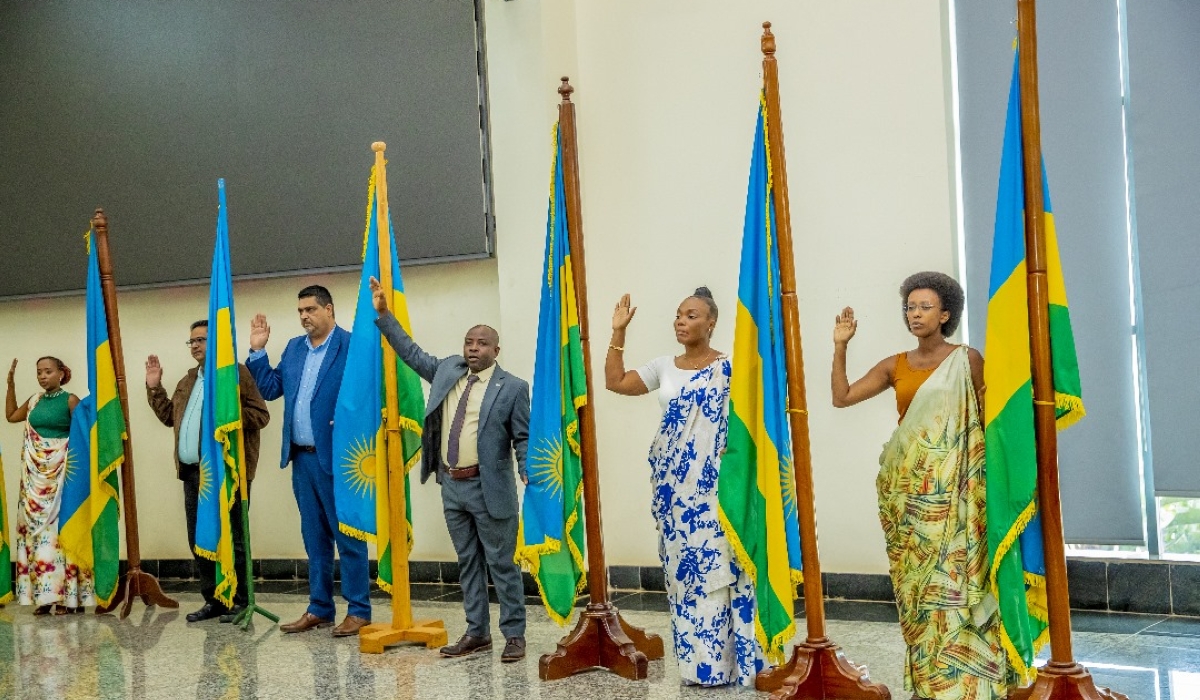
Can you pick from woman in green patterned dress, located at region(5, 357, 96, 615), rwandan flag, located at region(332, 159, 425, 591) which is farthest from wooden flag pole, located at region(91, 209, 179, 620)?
rwandan flag, located at region(332, 159, 425, 591)

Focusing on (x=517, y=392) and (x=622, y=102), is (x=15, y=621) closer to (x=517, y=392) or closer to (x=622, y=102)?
(x=517, y=392)

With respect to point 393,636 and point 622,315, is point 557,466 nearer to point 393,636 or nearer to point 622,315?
point 622,315

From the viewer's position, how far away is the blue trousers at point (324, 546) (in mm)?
6402

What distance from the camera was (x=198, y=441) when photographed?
7.01 meters

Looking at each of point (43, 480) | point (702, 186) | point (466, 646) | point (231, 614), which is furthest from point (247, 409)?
point (702, 186)

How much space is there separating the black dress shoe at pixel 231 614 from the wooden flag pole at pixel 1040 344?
4375mm

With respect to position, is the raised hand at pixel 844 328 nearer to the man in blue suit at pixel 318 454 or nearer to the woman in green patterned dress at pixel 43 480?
the man in blue suit at pixel 318 454

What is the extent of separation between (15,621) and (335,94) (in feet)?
11.7

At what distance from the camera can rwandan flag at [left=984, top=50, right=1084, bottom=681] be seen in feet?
12.9

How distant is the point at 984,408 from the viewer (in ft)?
13.6

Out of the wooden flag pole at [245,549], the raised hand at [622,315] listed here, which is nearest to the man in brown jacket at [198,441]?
the wooden flag pole at [245,549]

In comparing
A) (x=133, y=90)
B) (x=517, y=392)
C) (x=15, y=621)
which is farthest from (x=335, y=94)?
(x=15, y=621)

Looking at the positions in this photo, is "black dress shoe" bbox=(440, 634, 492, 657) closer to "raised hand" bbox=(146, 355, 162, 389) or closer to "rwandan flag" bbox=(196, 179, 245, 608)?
"rwandan flag" bbox=(196, 179, 245, 608)

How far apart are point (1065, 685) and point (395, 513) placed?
127 inches
